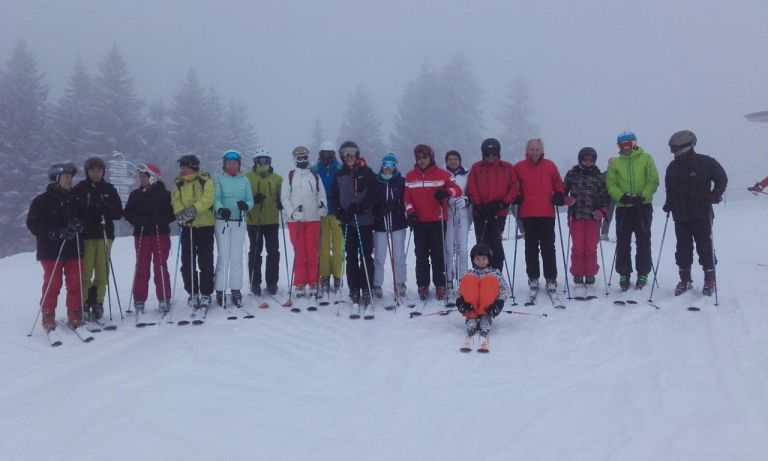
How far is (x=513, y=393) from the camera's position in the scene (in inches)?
191

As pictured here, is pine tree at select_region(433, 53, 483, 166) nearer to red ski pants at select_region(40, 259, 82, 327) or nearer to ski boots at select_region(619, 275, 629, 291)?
ski boots at select_region(619, 275, 629, 291)

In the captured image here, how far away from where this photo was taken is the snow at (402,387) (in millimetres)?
4012

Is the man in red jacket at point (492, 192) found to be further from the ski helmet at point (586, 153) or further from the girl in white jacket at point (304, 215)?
the girl in white jacket at point (304, 215)

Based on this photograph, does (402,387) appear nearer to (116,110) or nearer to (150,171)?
(150,171)

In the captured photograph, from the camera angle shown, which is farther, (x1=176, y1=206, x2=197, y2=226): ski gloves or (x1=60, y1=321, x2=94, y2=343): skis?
(x1=176, y1=206, x2=197, y2=226): ski gloves

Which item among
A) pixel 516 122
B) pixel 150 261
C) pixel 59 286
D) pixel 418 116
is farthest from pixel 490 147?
pixel 516 122

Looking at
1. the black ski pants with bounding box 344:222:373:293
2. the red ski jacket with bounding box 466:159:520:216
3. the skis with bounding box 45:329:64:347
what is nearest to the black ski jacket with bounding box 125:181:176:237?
the skis with bounding box 45:329:64:347

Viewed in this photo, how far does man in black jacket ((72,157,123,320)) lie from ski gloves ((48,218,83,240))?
451 mm

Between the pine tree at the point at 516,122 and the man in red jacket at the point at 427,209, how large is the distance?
116ft

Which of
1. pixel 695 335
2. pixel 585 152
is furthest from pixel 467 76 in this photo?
pixel 695 335

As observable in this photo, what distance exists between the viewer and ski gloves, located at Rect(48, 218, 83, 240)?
274 inches

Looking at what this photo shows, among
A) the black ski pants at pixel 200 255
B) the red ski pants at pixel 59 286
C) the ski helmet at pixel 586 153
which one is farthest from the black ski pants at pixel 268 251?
the ski helmet at pixel 586 153

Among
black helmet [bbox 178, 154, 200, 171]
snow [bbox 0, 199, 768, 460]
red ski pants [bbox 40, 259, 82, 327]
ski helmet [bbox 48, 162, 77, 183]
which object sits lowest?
snow [bbox 0, 199, 768, 460]

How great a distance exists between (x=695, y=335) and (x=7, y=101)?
122ft
